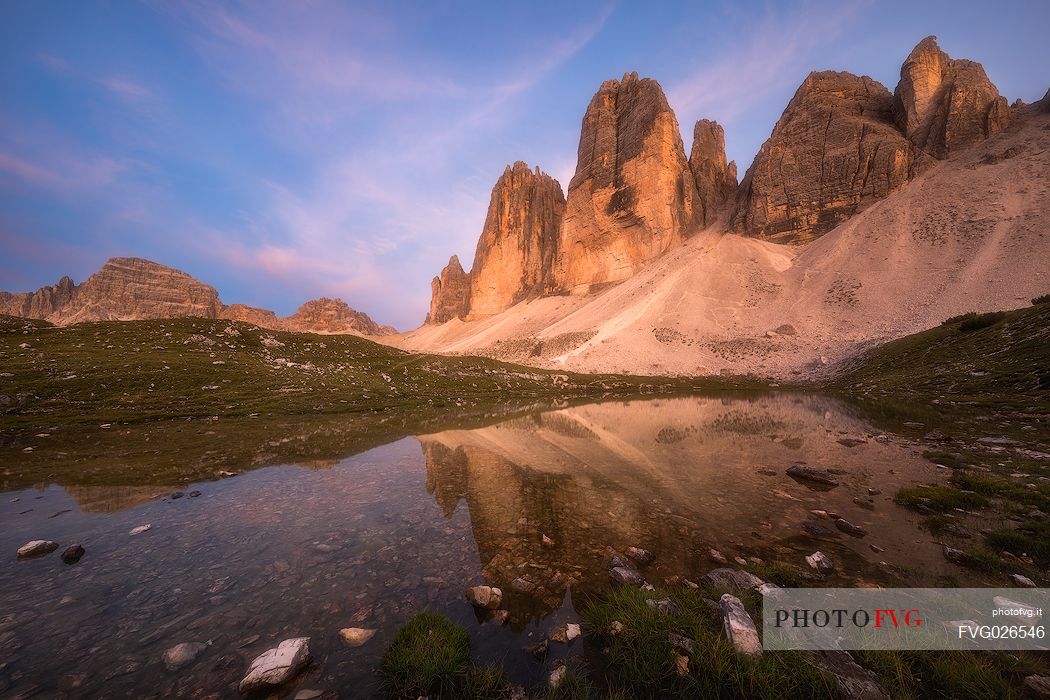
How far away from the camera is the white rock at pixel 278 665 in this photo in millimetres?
3809

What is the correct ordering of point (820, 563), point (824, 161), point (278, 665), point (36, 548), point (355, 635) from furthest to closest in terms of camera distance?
point (824, 161), point (36, 548), point (820, 563), point (355, 635), point (278, 665)

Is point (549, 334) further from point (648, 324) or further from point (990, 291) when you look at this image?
point (990, 291)

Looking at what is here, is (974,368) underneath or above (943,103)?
underneath

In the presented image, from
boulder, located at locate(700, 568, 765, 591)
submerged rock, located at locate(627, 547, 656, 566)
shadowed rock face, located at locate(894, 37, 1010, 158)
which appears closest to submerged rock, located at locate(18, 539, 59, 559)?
submerged rock, located at locate(627, 547, 656, 566)

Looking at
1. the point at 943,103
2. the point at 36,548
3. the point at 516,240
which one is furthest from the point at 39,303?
the point at 943,103

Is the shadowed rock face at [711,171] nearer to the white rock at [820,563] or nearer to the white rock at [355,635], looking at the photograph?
the white rock at [820,563]

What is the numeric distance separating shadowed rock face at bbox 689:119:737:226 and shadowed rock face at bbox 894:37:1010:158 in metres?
39.4

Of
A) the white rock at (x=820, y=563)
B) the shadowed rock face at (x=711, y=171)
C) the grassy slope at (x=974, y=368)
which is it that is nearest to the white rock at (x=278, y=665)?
the white rock at (x=820, y=563)

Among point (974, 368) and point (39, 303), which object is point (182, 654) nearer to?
point (974, 368)

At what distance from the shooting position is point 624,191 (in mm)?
114312

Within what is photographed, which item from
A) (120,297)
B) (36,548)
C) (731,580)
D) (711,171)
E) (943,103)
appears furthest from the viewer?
(120,297)

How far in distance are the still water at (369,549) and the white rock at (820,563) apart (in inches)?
9.2

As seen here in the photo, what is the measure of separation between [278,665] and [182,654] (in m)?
1.35

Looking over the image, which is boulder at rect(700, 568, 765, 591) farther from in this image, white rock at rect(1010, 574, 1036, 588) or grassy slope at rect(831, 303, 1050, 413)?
grassy slope at rect(831, 303, 1050, 413)
